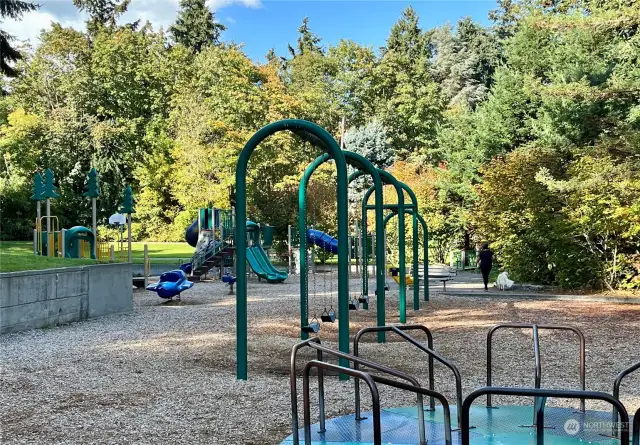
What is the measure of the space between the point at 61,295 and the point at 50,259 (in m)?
2.07

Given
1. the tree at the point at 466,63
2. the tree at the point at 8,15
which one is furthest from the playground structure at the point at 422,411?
the tree at the point at 466,63

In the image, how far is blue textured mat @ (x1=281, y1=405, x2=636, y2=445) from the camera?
4.80 meters

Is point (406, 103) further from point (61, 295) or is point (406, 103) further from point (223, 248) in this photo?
point (61, 295)

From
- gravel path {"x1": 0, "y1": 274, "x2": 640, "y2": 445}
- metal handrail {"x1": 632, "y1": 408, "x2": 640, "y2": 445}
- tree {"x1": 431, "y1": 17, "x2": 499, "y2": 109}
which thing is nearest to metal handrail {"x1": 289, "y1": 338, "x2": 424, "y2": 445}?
gravel path {"x1": 0, "y1": 274, "x2": 640, "y2": 445}

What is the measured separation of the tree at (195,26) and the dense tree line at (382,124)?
18 centimetres

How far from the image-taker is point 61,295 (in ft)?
40.5

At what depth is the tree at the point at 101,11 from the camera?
49969 mm

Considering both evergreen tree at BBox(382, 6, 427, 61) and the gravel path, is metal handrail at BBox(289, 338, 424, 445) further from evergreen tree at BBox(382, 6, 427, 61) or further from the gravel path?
evergreen tree at BBox(382, 6, 427, 61)

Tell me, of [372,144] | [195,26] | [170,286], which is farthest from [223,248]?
[195,26]

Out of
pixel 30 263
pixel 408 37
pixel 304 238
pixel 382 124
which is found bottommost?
pixel 30 263

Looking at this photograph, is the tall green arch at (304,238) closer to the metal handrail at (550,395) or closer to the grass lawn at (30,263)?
the metal handrail at (550,395)

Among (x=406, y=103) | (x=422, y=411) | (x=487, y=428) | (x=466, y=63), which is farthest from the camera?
(x=466, y=63)

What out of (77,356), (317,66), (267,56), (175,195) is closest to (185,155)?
(175,195)

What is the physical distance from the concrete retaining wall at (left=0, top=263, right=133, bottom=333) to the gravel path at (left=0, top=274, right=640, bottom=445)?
0.35 m
